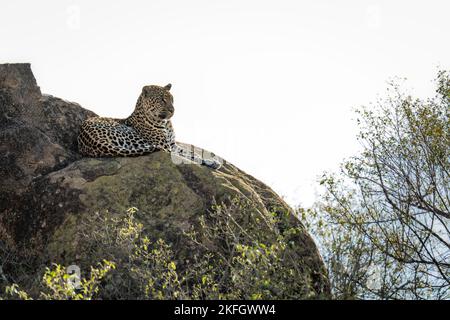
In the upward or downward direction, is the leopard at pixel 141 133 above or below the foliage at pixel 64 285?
above

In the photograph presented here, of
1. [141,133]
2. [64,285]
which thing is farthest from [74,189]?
[64,285]

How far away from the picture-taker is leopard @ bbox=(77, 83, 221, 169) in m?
15.0

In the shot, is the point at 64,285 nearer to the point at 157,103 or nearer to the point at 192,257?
the point at 192,257

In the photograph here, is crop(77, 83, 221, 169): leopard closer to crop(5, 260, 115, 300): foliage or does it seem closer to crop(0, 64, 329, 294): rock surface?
crop(0, 64, 329, 294): rock surface

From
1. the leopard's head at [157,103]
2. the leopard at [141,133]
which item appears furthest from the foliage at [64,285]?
the leopard's head at [157,103]

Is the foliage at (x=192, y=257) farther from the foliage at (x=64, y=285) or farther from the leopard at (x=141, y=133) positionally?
the leopard at (x=141, y=133)

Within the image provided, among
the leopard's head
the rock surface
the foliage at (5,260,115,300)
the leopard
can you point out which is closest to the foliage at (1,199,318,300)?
the rock surface

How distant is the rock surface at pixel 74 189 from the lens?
13.5 m

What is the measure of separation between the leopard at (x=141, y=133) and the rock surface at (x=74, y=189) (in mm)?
293

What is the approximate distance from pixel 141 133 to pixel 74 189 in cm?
270

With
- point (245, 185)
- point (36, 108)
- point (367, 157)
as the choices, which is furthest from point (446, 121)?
point (36, 108)

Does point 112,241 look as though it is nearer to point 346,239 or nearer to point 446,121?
point 346,239

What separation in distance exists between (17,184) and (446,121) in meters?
9.96

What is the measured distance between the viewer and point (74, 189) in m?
13.8
